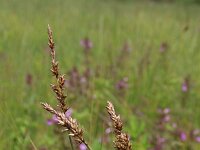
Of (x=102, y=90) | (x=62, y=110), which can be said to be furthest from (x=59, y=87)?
(x=102, y=90)

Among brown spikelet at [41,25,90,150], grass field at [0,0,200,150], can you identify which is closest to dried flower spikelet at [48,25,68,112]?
brown spikelet at [41,25,90,150]

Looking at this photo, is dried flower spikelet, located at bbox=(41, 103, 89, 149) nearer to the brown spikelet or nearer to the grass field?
the brown spikelet

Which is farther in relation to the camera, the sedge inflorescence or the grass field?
the grass field

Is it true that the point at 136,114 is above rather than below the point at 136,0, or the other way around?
below

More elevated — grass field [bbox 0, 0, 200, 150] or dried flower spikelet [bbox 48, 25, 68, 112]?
grass field [bbox 0, 0, 200, 150]

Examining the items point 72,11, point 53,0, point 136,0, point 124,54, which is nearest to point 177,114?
point 124,54

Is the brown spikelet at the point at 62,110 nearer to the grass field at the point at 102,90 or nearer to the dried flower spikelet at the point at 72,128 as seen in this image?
the dried flower spikelet at the point at 72,128

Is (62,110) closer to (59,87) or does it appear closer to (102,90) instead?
(59,87)

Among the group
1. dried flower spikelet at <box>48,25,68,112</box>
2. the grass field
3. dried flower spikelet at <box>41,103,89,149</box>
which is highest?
the grass field

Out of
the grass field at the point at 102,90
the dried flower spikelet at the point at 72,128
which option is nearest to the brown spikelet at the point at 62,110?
the dried flower spikelet at the point at 72,128

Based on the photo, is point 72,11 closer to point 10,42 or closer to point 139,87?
point 10,42

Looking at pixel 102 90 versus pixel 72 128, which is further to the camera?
pixel 102 90
